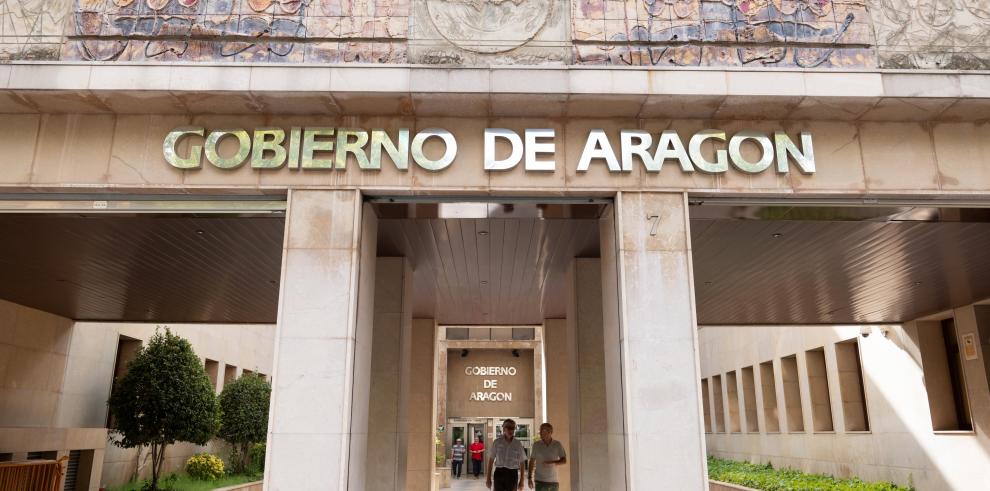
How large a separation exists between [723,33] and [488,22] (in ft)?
8.70

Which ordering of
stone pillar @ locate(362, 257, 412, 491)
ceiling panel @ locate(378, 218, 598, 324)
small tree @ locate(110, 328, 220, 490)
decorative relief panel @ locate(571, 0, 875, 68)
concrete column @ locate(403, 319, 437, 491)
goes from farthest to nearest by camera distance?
small tree @ locate(110, 328, 220, 490) → concrete column @ locate(403, 319, 437, 491) → stone pillar @ locate(362, 257, 412, 491) → ceiling panel @ locate(378, 218, 598, 324) → decorative relief panel @ locate(571, 0, 875, 68)

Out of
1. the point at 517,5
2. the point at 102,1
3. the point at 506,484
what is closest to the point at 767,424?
the point at 506,484

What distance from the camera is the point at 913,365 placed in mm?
17266

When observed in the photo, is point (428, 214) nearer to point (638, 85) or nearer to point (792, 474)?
point (638, 85)

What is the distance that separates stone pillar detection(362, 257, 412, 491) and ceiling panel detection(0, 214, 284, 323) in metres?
1.82

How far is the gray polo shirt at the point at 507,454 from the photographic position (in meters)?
11.5

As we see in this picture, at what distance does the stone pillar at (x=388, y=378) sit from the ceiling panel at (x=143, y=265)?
5.98 ft

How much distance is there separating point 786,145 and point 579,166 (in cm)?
236

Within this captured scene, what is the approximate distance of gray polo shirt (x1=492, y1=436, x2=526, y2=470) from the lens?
11.5 metres

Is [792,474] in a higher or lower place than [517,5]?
lower

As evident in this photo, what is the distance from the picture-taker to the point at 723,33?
8.03 m

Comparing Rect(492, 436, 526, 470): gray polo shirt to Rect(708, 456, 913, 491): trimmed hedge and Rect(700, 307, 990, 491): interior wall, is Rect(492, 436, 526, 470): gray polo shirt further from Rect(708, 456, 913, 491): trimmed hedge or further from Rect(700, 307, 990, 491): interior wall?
Rect(700, 307, 990, 491): interior wall

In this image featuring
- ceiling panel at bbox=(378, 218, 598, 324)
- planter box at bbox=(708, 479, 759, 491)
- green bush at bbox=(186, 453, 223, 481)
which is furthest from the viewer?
green bush at bbox=(186, 453, 223, 481)

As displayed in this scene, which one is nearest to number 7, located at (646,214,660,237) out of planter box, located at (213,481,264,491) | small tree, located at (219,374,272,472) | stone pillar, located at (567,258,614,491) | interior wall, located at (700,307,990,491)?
stone pillar, located at (567,258,614,491)
